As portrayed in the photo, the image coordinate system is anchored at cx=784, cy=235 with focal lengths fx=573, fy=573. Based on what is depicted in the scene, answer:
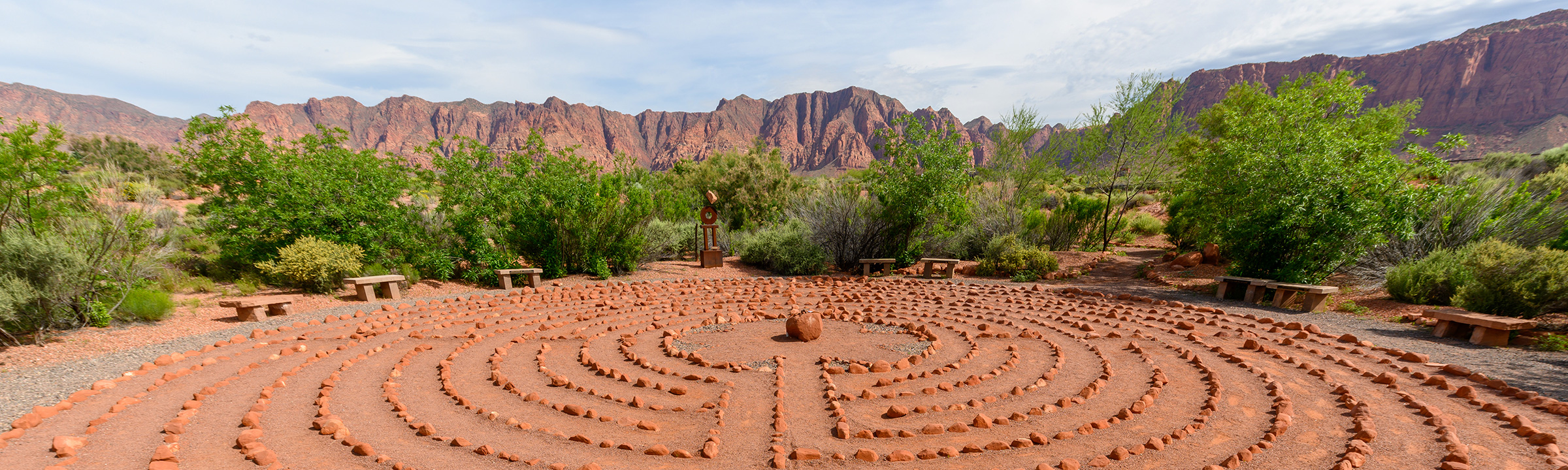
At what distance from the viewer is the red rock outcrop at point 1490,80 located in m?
58.1

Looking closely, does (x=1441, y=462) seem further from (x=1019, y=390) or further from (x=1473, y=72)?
(x=1473, y=72)

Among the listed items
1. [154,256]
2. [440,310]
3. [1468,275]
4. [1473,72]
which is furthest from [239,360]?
[1473,72]

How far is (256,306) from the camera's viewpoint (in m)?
8.59

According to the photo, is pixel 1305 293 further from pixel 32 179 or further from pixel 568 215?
pixel 32 179

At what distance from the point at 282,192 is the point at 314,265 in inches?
67.1

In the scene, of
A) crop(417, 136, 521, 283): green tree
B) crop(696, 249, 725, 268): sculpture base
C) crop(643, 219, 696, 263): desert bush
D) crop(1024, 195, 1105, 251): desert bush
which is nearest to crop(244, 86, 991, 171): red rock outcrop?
crop(1024, 195, 1105, 251): desert bush

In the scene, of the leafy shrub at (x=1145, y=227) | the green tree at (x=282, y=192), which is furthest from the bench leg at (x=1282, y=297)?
the green tree at (x=282, y=192)

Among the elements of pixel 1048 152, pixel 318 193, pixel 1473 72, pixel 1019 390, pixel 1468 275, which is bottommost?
pixel 1019 390

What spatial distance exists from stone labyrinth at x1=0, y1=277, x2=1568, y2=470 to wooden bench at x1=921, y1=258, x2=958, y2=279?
5.50 m

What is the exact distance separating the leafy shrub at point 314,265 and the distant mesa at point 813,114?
20716 millimetres

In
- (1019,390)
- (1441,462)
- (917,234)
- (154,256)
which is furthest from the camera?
(917,234)

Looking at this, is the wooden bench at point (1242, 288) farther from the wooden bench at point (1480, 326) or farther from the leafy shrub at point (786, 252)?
the leafy shrub at point (786, 252)

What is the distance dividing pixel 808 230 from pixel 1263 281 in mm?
10011

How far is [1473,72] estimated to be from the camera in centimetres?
6756
